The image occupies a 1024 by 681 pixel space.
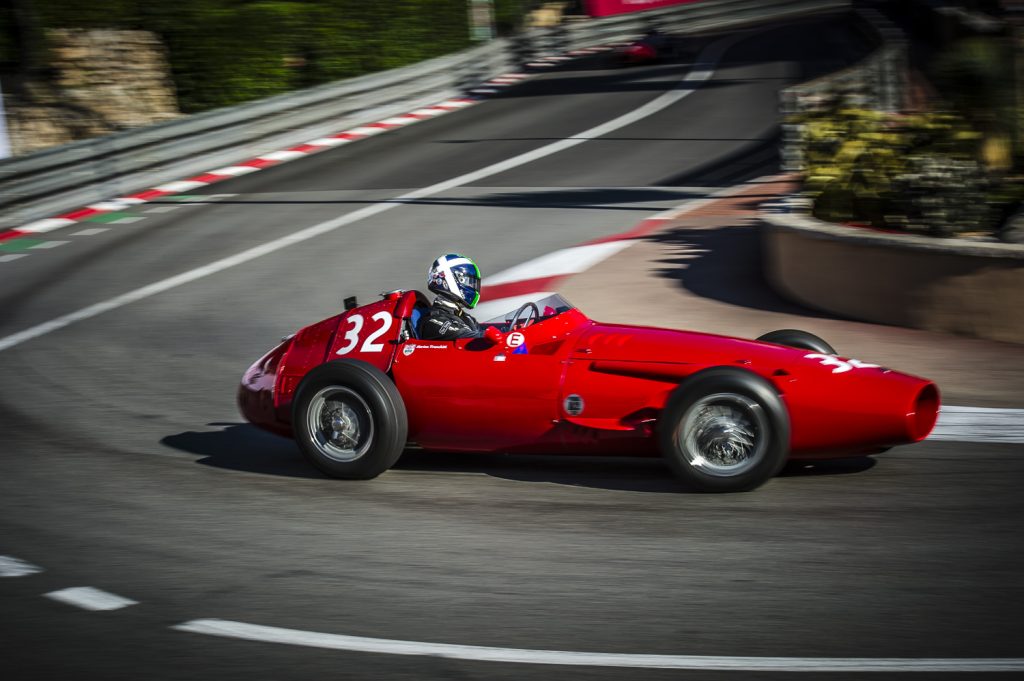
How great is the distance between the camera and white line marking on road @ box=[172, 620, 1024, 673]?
4.54m

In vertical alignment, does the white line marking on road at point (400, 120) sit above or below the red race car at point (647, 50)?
below

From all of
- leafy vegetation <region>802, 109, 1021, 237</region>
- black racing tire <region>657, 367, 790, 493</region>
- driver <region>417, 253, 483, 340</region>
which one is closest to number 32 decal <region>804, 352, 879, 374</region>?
black racing tire <region>657, 367, 790, 493</region>

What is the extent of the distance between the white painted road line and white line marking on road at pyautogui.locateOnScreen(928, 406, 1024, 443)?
4838 millimetres

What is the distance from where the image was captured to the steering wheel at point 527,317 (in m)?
7.29

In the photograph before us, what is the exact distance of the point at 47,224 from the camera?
16703mm

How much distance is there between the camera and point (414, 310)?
7.63 meters

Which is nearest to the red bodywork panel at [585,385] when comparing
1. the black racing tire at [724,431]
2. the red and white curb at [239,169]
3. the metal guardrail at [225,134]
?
the black racing tire at [724,431]

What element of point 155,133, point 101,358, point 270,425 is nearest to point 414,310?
point 270,425

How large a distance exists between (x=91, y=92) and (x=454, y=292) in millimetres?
15668

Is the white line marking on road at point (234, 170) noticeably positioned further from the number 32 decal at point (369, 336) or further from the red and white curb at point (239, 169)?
the number 32 decal at point (369, 336)

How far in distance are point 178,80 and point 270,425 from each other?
1572 centimetres

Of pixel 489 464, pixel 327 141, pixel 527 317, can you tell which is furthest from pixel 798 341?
pixel 327 141

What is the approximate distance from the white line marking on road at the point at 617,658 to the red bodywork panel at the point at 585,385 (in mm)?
2149

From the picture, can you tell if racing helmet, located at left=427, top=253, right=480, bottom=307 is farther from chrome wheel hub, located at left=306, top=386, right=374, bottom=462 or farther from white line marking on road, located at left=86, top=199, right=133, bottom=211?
white line marking on road, located at left=86, top=199, right=133, bottom=211
